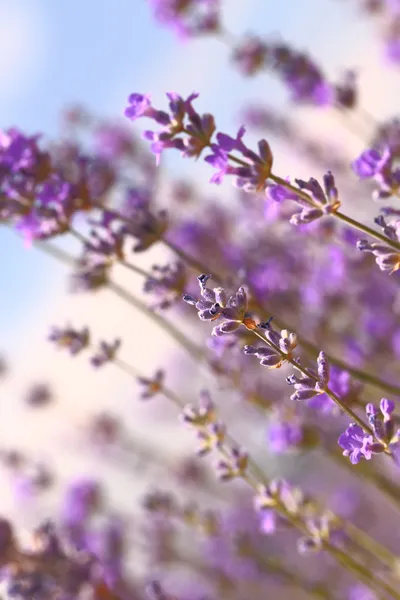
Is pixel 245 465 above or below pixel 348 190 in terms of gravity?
below

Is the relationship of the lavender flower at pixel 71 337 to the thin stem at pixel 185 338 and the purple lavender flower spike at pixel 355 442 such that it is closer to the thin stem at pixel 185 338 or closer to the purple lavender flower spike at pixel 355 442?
the thin stem at pixel 185 338

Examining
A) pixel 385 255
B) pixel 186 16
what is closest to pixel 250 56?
pixel 186 16

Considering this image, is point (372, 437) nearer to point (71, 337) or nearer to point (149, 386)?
point (149, 386)

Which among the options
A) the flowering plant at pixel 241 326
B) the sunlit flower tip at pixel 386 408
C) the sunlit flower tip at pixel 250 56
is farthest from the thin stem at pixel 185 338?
the sunlit flower tip at pixel 250 56

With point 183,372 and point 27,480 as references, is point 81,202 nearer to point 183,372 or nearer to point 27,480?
point 27,480

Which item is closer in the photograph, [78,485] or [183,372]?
[78,485]

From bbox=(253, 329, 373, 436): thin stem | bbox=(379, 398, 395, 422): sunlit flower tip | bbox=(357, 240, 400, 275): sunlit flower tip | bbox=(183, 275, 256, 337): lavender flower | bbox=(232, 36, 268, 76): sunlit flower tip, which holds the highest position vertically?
bbox=(232, 36, 268, 76): sunlit flower tip

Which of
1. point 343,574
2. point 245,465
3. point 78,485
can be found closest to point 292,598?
point 343,574

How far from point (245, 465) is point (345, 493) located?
2.46m

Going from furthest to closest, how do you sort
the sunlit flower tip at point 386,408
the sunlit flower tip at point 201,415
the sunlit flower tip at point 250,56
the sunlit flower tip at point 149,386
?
the sunlit flower tip at point 250,56 → the sunlit flower tip at point 149,386 → the sunlit flower tip at point 201,415 → the sunlit flower tip at point 386,408

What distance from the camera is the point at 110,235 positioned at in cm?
162

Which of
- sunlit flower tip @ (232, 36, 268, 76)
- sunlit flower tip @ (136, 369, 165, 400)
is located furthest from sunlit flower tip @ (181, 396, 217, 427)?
sunlit flower tip @ (232, 36, 268, 76)

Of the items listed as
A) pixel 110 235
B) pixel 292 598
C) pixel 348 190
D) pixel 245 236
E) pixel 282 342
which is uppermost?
pixel 348 190

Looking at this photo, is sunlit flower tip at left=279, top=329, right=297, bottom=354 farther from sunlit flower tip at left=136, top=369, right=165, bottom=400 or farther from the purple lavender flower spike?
sunlit flower tip at left=136, top=369, right=165, bottom=400
